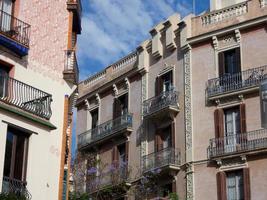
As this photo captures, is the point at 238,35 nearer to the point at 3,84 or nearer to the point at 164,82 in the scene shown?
the point at 164,82

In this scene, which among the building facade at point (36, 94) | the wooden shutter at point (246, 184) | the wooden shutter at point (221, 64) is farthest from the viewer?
the wooden shutter at point (221, 64)

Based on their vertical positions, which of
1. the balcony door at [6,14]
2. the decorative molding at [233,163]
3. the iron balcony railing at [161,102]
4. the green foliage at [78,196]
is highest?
the iron balcony railing at [161,102]

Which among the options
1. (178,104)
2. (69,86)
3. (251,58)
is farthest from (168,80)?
(69,86)

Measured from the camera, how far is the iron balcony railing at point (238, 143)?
31.8m

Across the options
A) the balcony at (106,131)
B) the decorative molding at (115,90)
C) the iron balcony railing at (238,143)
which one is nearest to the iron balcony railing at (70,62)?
the iron balcony railing at (238,143)

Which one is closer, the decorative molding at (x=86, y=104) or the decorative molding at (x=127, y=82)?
the decorative molding at (x=127, y=82)

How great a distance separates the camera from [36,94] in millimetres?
23844

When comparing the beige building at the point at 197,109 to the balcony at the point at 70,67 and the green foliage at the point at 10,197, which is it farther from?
the green foliage at the point at 10,197

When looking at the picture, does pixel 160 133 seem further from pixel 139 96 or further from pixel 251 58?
pixel 251 58

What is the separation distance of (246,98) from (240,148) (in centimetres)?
263

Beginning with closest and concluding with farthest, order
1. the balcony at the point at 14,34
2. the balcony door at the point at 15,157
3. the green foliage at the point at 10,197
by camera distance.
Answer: the green foliage at the point at 10,197
the balcony door at the point at 15,157
the balcony at the point at 14,34

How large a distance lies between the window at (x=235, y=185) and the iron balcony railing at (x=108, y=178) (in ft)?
22.6

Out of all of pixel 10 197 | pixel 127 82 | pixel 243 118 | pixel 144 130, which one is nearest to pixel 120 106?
pixel 127 82

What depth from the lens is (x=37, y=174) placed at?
22.7 m
